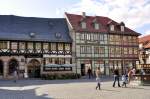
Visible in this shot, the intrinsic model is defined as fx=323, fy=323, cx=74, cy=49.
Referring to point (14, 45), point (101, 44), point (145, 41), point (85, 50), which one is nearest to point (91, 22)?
point (101, 44)

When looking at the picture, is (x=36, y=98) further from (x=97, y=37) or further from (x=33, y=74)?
(x=97, y=37)

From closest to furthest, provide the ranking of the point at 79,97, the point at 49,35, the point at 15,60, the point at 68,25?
the point at 79,97 < the point at 15,60 < the point at 49,35 < the point at 68,25

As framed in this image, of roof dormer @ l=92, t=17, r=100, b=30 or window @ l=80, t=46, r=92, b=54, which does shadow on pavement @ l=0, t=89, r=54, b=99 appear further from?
roof dormer @ l=92, t=17, r=100, b=30

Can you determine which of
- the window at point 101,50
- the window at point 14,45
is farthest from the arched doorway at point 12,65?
the window at point 101,50

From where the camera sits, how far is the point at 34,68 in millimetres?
51969

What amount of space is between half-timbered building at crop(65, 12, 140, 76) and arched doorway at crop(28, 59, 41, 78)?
664 centimetres

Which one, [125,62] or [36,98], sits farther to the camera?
[125,62]

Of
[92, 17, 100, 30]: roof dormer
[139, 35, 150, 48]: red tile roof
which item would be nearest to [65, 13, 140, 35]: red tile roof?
[92, 17, 100, 30]: roof dormer

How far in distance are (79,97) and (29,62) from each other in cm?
3300

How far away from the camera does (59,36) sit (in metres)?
54.6

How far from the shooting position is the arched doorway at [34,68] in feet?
169

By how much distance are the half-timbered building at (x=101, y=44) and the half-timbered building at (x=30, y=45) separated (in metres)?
1.98

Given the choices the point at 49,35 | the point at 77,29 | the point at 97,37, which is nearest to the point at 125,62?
the point at 97,37

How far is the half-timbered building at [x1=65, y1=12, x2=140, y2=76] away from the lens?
5622 cm
